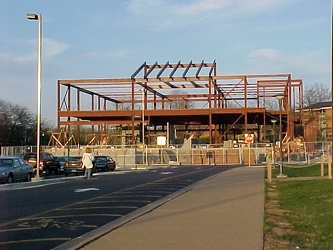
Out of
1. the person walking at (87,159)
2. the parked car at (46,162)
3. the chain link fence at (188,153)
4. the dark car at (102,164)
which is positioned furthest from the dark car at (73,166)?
the chain link fence at (188,153)

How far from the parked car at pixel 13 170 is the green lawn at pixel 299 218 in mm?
13578

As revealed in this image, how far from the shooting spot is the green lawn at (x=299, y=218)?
1041 cm

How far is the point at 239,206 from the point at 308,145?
156 ft

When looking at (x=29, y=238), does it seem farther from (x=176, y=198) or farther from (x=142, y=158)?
(x=142, y=158)

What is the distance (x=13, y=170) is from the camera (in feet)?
97.5

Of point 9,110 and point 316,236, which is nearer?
point 316,236

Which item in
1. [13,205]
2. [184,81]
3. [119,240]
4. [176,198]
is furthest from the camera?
[184,81]

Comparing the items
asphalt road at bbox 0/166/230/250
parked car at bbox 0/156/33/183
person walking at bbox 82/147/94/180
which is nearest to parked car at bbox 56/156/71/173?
parked car at bbox 0/156/33/183

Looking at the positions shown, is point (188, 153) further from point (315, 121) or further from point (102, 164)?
point (315, 121)

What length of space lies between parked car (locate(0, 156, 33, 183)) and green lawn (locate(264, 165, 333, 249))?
1358 centimetres

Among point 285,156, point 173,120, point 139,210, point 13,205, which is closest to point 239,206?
point 139,210

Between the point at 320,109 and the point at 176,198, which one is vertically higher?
the point at 320,109

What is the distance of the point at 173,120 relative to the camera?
7769 centimetres

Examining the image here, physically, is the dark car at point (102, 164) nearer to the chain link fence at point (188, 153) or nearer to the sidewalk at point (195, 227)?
the chain link fence at point (188, 153)
